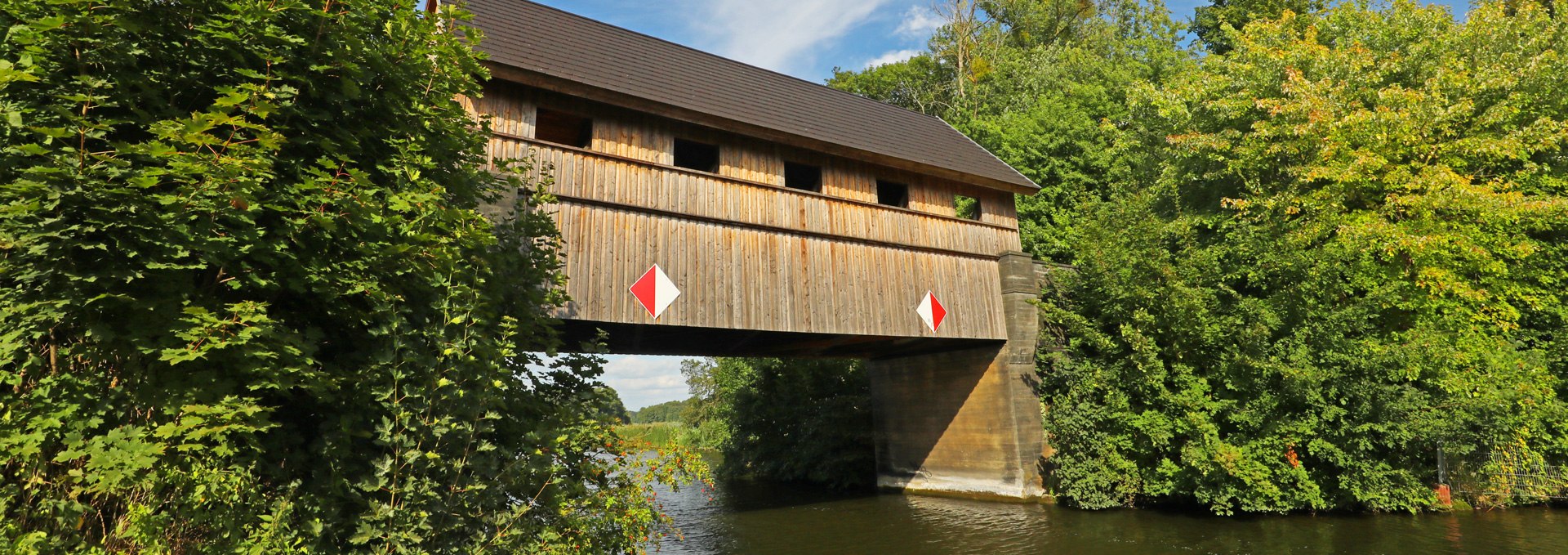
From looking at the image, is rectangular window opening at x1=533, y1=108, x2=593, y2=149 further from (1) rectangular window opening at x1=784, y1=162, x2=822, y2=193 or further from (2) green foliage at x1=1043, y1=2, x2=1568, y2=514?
(2) green foliage at x1=1043, y1=2, x2=1568, y2=514

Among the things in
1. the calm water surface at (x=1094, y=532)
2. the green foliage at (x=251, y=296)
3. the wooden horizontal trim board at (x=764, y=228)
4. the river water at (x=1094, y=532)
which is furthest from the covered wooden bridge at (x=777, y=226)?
the green foliage at (x=251, y=296)

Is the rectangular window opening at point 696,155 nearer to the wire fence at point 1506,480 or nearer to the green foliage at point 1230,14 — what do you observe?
the wire fence at point 1506,480

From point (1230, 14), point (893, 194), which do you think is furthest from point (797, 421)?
point (1230, 14)

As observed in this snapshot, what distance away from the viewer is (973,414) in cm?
1454

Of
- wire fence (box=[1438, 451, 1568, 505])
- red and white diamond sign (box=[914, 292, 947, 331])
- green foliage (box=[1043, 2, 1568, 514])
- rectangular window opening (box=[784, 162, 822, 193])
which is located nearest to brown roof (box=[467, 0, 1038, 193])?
rectangular window opening (box=[784, 162, 822, 193])

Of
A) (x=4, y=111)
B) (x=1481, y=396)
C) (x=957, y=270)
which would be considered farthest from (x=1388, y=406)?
(x=4, y=111)

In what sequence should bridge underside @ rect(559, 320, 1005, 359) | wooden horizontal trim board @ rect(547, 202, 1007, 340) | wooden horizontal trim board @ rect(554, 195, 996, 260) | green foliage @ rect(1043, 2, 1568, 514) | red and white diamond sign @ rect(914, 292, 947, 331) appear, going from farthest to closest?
red and white diamond sign @ rect(914, 292, 947, 331) < green foliage @ rect(1043, 2, 1568, 514) < bridge underside @ rect(559, 320, 1005, 359) < wooden horizontal trim board @ rect(554, 195, 996, 260) < wooden horizontal trim board @ rect(547, 202, 1007, 340)

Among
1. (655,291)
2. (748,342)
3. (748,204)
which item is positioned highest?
(748,204)

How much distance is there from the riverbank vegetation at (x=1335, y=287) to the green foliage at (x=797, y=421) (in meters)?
6.29

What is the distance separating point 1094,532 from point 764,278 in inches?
236

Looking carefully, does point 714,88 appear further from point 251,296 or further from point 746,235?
point 251,296

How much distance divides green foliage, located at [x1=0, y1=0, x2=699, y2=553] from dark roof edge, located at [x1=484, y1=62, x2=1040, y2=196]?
4297 millimetres

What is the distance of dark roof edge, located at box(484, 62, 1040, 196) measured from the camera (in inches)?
371

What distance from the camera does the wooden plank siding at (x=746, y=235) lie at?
957cm
